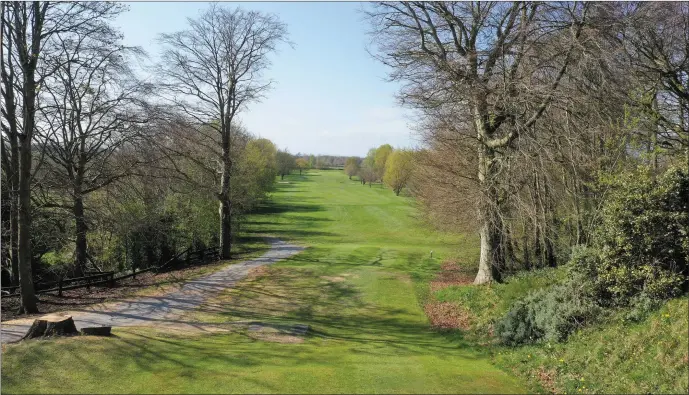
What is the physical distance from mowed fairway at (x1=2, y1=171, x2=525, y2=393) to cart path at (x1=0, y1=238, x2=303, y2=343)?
0.78 m

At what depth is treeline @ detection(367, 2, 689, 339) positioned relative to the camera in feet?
34.3

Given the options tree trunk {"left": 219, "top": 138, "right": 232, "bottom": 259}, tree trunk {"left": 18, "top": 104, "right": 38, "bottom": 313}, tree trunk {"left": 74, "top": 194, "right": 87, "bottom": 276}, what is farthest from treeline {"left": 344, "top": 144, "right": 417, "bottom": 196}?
tree trunk {"left": 18, "top": 104, "right": 38, "bottom": 313}

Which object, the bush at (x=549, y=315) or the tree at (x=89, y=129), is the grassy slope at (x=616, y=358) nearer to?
the bush at (x=549, y=315)

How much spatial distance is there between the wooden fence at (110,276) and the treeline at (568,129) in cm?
1537

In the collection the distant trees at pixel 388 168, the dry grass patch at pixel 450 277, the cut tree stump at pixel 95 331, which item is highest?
the distant trees at pixel 388 168

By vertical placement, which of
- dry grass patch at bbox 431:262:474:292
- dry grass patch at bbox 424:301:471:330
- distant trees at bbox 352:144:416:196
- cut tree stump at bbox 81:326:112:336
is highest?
distant trees at bbox 352:144:416:196

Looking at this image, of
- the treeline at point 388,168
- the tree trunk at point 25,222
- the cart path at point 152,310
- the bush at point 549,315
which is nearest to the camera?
the bush at point 549,315

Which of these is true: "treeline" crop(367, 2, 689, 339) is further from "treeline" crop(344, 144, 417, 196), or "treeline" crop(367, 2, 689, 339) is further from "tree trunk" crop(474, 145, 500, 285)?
"treeline" crop(344, 144, 417, 196)

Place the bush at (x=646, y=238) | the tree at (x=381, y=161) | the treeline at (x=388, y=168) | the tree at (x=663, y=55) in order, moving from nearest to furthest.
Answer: the bush at (x=646, y=238), the tree at (x=663, y=55), the treeline at (x=388, y=168), the tree at (x=381, y=161)

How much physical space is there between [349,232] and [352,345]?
33927 millimetres

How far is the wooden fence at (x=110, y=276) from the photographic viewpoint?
700 inches

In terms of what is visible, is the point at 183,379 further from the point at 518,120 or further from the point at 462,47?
the point at 462,47

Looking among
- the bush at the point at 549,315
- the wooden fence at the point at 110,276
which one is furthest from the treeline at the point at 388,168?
the bush at the point at 549,315

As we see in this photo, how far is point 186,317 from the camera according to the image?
15109 millimetres
